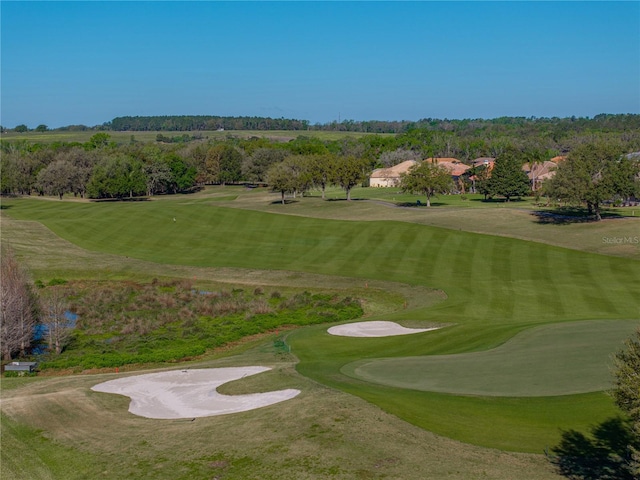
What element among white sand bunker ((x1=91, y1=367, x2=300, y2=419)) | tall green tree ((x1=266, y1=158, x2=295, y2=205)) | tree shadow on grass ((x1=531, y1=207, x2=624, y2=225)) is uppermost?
tall green tree ((x1=266, y1=158, x2=295, y2=205))

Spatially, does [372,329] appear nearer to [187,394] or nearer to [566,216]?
[187,394]

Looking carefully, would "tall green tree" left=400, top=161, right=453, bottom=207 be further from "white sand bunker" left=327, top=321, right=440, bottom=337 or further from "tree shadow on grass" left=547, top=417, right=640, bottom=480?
"tree shadow on grass" left=547, top=417, right=640, bottom=480

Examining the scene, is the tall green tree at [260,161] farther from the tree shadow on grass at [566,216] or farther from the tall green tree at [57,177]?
the tree shadow on grass at [566,216]

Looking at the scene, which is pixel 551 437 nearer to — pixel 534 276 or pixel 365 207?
pixel 534 276

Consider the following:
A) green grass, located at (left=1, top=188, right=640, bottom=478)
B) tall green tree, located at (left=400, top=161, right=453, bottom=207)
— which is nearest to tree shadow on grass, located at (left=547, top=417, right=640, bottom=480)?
green grass, located at (left=1, top=188, right=640, bottom=478)

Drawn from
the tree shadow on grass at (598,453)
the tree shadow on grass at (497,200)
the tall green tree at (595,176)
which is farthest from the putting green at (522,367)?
the tree shadow on grass at (497,200)

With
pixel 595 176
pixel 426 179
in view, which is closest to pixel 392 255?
pixel 595 176

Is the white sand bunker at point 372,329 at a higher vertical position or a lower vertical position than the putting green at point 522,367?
lower
